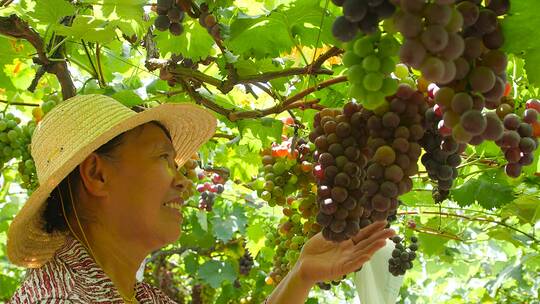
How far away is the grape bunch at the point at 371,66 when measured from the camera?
1069mm

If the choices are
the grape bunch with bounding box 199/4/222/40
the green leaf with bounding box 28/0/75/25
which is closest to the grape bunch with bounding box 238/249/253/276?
the green leaf with bounding box 28/0/75/25

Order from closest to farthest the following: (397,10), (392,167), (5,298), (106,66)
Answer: (397,10) < (392,167) < (106,66) < (5,298)

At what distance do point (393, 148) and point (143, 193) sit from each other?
3.41ft

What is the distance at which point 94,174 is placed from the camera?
2.21 meters

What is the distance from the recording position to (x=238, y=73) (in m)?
2.41

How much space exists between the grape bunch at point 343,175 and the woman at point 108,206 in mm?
447

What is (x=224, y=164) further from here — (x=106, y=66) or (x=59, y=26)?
(x=59, y=26)

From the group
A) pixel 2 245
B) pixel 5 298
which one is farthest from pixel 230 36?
pixel 2 245

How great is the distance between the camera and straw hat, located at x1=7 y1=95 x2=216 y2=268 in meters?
2.12

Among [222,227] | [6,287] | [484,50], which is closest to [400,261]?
[484,50]

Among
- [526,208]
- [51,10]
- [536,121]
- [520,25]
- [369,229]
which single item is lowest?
[369,229]

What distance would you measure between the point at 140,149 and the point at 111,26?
0.58 meters

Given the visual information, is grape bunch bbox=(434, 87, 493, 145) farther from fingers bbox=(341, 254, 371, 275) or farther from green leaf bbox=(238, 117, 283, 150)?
green leaf bbox=(238, 117, 283, 150)

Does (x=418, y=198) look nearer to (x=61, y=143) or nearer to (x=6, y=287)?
(x=61, y=143)
